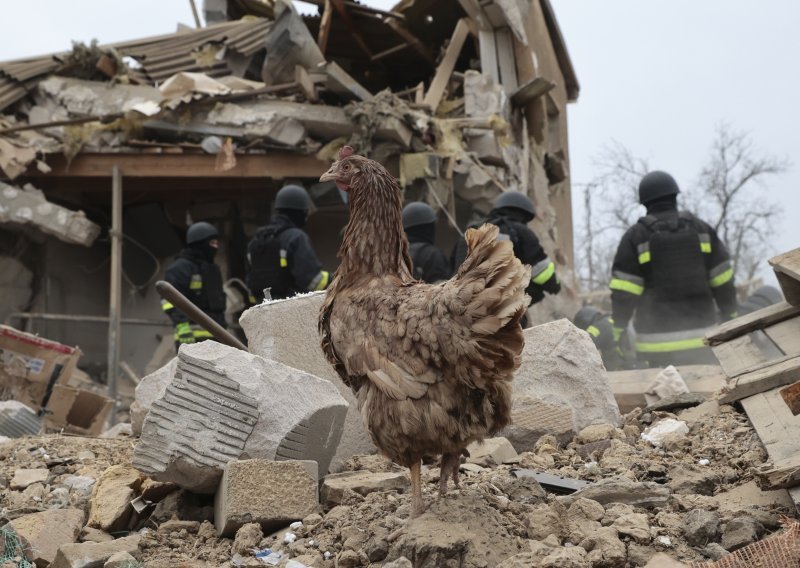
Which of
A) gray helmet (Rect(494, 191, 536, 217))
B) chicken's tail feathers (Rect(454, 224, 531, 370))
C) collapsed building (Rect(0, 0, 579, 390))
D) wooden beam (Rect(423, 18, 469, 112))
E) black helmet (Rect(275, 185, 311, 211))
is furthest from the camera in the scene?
wooden beam (Rect(423, 18, 469, 112))

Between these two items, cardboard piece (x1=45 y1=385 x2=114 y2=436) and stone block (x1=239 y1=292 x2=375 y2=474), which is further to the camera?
cardboard piece (x1=45 y1=385 x2=114 y2=436)

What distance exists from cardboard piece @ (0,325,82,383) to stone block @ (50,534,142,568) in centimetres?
490

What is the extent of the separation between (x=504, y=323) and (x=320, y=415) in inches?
63.6

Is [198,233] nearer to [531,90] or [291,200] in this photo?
[291,200]

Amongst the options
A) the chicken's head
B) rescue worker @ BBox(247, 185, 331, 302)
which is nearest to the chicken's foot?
the chicken's head

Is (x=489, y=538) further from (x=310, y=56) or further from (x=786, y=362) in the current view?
(x=310, y=56)

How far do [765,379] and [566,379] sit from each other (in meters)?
1.19

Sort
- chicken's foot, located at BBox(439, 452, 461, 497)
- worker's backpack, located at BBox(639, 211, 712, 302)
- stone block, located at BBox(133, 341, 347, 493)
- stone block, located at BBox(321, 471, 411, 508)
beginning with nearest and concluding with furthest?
chicken's foot, located at BBox(439, 452, 461, 497) < stone block, located at BBox(133, 341, 347, 493) < stone block, located at BBox(321, 471, 411, 508) < worker's backpack, located at BBox(639, 211, 712, 302)

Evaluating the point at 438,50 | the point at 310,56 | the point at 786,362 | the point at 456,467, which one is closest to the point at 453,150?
the point at 310,56

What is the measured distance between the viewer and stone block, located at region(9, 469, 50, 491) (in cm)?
455

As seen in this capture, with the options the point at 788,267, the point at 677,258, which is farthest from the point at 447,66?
the point at 788,267

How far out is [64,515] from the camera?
3797mm

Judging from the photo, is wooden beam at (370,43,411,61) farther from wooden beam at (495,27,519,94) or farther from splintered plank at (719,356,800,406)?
splintered plank at (719,356,800,406)

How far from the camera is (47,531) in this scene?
364 cm
